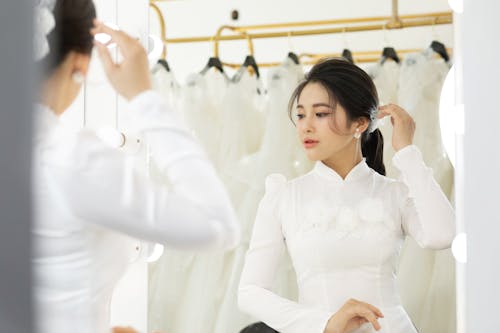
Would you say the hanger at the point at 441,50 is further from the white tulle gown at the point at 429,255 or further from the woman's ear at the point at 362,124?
the woman's ear at the point at 362,124

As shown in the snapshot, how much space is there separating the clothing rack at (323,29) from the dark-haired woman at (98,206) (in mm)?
700

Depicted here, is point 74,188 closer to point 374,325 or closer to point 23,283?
point 23,283

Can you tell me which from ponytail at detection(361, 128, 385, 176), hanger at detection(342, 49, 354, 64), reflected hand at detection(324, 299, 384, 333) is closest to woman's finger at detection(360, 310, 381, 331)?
reflected hand at detection(324, 299, 384, 333)

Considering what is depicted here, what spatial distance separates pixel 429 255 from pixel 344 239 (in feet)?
0.56

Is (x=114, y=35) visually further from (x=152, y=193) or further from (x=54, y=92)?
(x=152, y=193)

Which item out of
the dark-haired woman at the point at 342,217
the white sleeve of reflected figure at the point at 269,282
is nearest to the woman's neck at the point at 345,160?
the dark-haired woman at the point at 342,217

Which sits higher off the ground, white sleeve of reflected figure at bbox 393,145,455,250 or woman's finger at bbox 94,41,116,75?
woman's finger at bbox 94,41,116,75

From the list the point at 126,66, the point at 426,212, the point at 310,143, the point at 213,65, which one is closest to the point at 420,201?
the point at 426,212

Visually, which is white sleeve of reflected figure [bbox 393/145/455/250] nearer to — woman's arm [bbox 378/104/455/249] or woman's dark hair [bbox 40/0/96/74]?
woman's arm [bbox 378/104/455/249]

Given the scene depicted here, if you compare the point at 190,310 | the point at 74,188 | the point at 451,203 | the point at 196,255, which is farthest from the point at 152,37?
the point at 74,188

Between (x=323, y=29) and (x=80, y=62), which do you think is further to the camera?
(x=323, y=29)

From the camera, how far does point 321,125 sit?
4.81 feet

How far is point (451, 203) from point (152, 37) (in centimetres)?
67

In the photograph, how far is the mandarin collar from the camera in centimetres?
148
